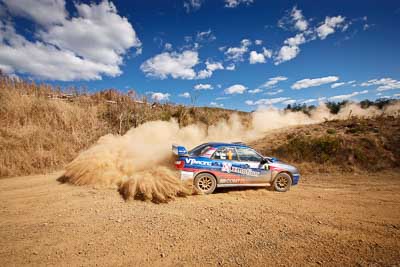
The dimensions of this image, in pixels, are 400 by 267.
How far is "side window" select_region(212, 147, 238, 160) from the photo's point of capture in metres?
6.18

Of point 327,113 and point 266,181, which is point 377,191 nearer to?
point 266,181

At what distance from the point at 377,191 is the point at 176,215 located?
6.29 m

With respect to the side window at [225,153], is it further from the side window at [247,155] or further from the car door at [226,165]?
the side window at [247,155]

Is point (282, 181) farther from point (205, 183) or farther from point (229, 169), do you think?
point (205, 183)

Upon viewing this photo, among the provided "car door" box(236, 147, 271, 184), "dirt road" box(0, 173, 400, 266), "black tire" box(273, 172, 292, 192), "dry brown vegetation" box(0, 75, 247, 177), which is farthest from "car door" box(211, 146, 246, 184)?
"dry brown vegetation" box(0, 75, 247, 177)

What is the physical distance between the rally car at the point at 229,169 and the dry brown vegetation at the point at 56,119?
21.5 ft

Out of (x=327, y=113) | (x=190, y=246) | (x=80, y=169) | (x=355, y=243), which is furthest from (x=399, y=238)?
(x=327, y=113)

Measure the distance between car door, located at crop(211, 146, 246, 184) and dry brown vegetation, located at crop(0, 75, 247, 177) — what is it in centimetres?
728

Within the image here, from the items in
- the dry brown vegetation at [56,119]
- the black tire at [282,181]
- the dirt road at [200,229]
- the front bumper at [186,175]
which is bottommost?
the dirt road at [200,229]

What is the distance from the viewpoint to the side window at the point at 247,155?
20.7ft

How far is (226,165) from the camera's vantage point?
6.10 m

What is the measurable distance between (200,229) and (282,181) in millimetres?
3824

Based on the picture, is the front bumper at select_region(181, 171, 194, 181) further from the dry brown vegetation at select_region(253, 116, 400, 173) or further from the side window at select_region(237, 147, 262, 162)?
the dry brown vegetation at select_region(253, 116, 400, 173)

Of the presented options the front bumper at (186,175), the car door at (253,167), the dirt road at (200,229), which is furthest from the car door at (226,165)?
the front bumper at (186,175)
